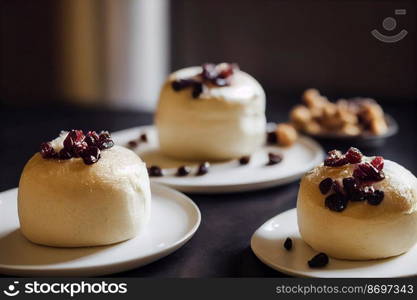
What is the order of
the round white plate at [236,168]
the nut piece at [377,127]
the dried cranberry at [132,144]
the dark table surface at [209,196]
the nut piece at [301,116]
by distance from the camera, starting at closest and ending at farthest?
1. the dark table surface at [209,196]
2. the round white plate at [236,168]
3. the dried cranberry at [132,144]
4. the nut piece at [377,127]
5. the nut piece at [301,116]

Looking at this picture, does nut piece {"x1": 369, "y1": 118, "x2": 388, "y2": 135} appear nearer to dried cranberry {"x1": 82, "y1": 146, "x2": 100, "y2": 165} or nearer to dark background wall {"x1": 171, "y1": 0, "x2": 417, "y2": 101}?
dark background wall {"x1": 171, "y1": 0, "x2": 417, "y2": 101}

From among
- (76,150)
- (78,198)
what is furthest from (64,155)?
(78,198)

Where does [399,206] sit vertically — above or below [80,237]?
above

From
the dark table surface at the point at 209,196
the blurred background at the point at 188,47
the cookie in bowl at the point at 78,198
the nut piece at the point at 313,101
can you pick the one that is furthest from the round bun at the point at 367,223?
the blurred background at the point at 188,47

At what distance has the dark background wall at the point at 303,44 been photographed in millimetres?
3479

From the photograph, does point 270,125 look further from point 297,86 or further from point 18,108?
point 18,108

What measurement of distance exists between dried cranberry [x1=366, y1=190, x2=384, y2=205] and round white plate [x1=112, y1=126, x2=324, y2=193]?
64 cm

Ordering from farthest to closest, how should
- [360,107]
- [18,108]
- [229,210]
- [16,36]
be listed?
[16,36]
[18,108]
[360,107]
[229,210]

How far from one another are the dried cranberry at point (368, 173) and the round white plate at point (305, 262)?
19 cm

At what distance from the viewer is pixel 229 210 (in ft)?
6.56

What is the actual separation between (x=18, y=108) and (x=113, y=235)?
69.4 inches

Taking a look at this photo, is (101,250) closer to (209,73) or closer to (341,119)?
(209,73)

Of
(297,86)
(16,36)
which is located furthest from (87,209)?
(16,36)

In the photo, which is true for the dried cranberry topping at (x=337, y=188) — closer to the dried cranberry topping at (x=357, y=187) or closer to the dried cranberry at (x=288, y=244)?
the dried cranberry topping at (x=357, y=187)
